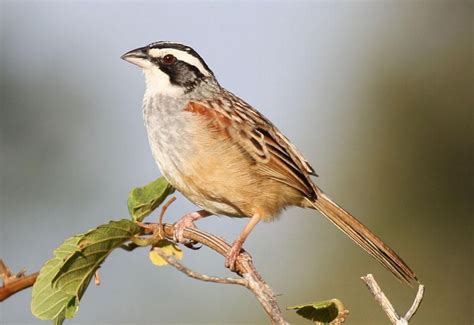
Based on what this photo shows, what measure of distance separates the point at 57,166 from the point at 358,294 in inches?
119

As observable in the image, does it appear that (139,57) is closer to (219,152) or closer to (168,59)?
(168,59)

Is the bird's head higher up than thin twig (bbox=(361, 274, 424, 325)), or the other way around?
the bird's head

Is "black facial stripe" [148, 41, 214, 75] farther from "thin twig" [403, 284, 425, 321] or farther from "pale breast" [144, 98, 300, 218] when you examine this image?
"thin twig" [403, 284, 425, 321]

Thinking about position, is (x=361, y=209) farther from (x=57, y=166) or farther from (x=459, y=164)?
(x=57, y=166)

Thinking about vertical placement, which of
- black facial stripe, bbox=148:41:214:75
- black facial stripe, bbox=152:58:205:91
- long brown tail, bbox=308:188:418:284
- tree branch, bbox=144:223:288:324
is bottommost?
long brown tail, bbox=308:188:418:284

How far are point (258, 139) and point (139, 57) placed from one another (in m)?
0.70

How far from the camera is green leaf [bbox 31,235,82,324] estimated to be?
242 centimetres

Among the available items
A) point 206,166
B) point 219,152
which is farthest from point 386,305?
point 219,152

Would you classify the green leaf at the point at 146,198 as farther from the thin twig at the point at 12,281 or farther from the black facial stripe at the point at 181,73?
the black facial stripe at the point at 181,73

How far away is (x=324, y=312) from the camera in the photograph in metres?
2.31

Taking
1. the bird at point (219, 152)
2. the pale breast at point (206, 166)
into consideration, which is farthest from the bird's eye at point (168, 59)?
the pale breast at point (206, 166)

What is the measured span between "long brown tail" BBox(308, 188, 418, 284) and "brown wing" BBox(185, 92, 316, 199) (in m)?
0.08

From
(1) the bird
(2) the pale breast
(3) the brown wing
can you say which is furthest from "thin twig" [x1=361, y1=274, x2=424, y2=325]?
(3) the brown wing

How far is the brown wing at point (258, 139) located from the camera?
13.7ft
